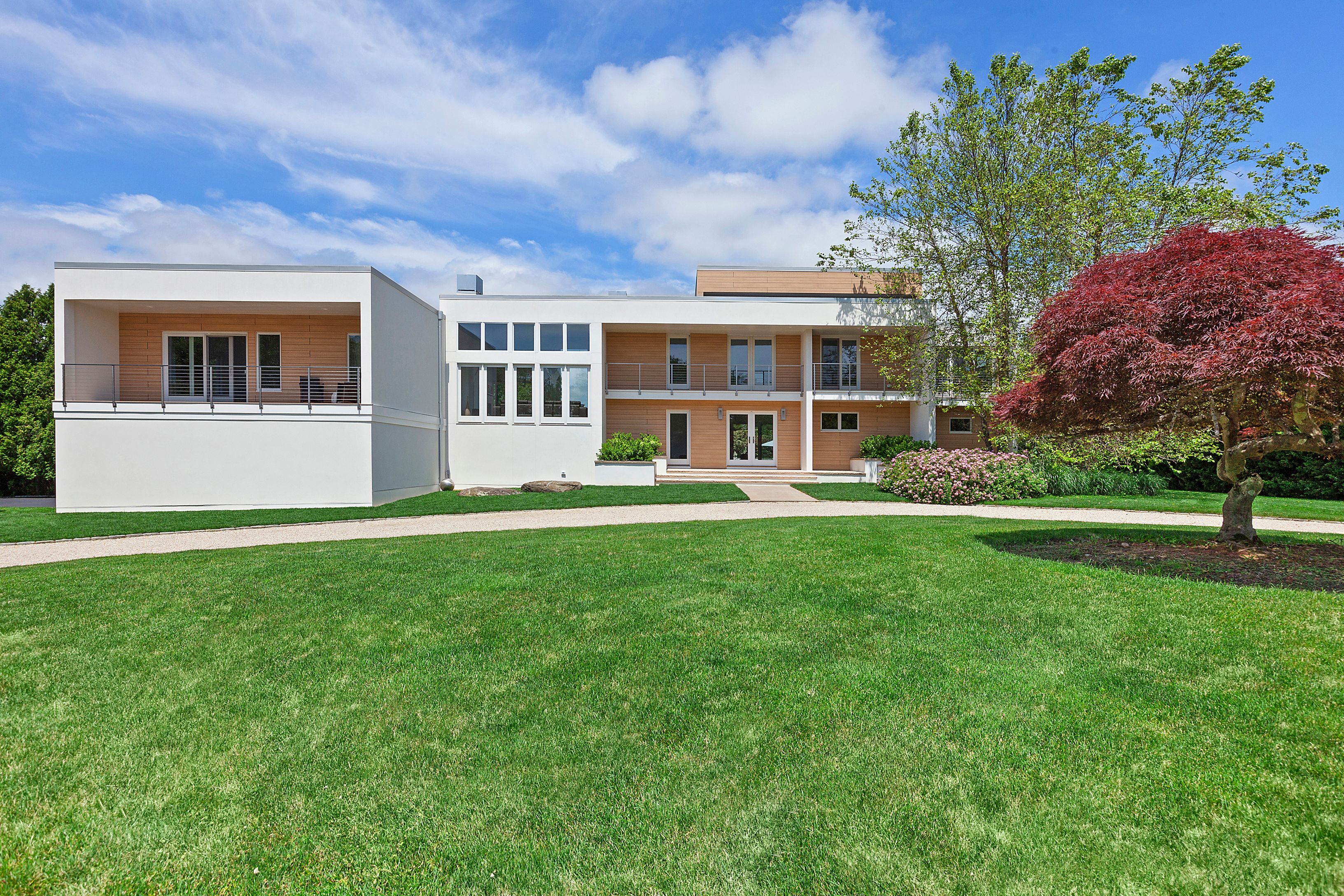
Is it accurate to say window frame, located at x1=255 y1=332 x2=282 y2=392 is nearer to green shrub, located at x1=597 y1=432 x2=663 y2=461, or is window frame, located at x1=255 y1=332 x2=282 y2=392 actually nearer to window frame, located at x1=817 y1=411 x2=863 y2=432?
green shrub, located at x1=597 y1=432 x2=663 y2=461

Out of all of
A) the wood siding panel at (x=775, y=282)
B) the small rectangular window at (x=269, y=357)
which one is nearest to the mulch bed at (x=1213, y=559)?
the small rectangular window at (x=269, y=357)

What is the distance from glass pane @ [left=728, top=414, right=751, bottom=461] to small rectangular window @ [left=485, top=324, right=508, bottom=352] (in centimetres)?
867

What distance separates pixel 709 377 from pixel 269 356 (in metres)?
13.8

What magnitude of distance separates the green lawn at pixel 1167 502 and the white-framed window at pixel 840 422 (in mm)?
5906

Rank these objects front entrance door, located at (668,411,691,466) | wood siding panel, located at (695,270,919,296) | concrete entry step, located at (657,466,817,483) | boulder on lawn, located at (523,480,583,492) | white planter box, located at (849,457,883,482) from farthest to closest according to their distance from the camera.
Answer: wood siding panel, located at (695,270,919,296)
front entrance door, located at (668,411,691,466)
concrete entry step, located at (657,466,817,483)
white planter box, located at (849,457,883,482)
boulder on lawn, located at (523,480,583,492)

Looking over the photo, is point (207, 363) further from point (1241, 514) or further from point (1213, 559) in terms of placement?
point (1241, 514)

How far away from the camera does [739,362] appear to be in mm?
22906

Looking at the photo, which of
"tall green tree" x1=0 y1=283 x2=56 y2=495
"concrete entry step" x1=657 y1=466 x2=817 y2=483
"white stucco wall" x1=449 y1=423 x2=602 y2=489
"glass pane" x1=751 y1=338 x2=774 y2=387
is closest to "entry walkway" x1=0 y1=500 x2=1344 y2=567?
"concrete entry step" x1=657 y1=466 x2=817 y2=483

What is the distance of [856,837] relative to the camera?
8.32 feet

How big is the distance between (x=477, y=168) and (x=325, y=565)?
29.4 feet

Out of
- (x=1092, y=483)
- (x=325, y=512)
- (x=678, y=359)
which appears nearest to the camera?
(x=325, y=512)

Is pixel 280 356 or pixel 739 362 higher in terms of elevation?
pixel 739 362

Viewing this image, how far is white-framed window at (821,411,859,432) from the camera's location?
23.1 metres

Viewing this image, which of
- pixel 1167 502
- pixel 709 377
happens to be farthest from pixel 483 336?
pixel 1167 502
